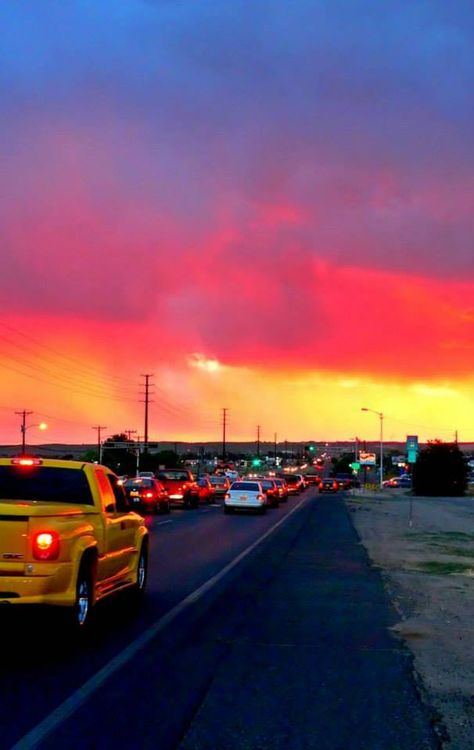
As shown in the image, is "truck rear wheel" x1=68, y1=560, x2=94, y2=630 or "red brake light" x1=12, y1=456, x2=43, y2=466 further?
"red brake light" x1=12, y1=456, x2=43, y2=466

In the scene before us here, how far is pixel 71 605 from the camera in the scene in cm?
949

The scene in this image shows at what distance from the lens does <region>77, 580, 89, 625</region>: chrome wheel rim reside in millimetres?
9906

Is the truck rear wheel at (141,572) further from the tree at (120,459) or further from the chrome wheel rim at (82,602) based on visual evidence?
the tree at (120,459)

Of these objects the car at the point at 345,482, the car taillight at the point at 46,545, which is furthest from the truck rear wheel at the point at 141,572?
the car at the point at 345,482

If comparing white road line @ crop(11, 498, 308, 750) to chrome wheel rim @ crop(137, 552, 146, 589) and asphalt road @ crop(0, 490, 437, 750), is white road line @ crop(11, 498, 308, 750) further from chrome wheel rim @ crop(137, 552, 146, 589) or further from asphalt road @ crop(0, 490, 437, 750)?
chrome wheel rim @ crop(137, 552, 146, 589)

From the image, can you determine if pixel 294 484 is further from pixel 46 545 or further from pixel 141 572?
pixel 46 545

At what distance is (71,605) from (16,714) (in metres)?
2.55

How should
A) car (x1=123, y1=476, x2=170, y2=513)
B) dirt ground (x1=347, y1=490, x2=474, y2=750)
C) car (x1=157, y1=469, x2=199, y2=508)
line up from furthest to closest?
car (x1=157, y1=469, x2=199, y2=508) → car (x1=123, y1=476, x2=170, y2=513) → dirt ground (x1=347, y1=490, x2=474, y2=750)

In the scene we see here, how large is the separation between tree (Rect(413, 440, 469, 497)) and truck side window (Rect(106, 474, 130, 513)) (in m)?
77.1

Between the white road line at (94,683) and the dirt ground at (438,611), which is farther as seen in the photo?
the dirt ground at (438,611)

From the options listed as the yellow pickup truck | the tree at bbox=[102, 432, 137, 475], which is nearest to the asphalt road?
the yellow pickup truck

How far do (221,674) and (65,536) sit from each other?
7.29 feet

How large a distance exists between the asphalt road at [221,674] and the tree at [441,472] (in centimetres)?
7374

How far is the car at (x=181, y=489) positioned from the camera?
48250 mm
